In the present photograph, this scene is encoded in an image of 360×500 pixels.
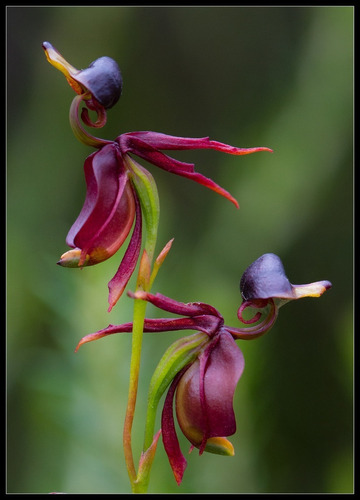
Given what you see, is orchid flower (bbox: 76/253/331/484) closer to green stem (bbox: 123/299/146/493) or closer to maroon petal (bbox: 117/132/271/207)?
green stem (bbox: 123/299/146/493)

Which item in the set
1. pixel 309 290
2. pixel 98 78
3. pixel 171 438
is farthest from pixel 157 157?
pixel 171 438

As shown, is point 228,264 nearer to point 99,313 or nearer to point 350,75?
point 99,313

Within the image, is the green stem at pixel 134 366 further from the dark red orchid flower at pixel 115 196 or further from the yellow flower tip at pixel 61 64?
the yellow flower tip at pixel 61 64

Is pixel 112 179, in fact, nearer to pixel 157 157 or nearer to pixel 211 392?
pixel 157 157

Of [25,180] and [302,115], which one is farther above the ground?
[302,115]

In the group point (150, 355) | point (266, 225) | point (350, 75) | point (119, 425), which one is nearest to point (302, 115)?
point (350, 75)

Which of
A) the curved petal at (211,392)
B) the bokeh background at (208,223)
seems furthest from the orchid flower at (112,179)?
the bokeh background at (208,223)

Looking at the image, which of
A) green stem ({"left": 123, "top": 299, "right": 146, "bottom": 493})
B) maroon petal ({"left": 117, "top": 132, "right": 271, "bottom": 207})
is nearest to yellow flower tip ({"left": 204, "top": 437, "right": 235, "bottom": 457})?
green stem ({"left": 123, "top": 299, "right": 146, "bottom": 493})
